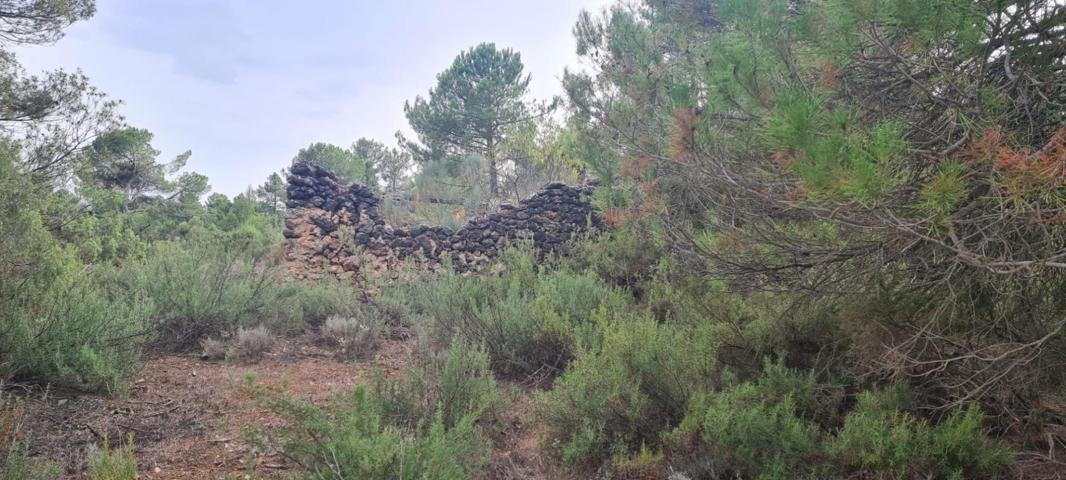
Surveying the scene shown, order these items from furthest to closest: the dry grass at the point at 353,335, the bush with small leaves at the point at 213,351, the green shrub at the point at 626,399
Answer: the dry grass at the point at 353,335 < the bush with small leaves at the point at 213,351 < the green shrub at the point at 626,399

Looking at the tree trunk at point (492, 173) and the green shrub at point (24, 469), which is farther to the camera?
the tree trunk at point (492, 173)

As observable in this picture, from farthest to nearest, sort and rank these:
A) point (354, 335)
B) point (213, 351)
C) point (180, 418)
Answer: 1. point (354, 335)
2. point (213, 351)
3. point (180, 418)

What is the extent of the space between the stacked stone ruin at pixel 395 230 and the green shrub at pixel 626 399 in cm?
577

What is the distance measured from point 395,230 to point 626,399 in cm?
765

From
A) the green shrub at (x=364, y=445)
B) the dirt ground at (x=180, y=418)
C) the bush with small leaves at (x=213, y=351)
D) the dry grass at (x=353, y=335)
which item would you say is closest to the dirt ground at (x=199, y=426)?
the dirt ground at (x=180, y=418)

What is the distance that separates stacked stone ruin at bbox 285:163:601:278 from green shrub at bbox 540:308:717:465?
5.77 metres

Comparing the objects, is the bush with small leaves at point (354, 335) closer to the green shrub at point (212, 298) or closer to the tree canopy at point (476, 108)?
the green shrub at point (212, 298)

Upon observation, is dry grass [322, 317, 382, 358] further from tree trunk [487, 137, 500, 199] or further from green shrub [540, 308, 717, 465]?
tree trunk [487, 137, 500, 199]

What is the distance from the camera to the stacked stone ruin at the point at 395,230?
30.3ft

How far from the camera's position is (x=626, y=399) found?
306 centimetres

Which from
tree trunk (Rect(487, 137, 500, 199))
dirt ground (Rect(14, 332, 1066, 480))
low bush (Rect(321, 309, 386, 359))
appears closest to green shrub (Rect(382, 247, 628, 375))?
dirt ground (Rect(14, 332, 1066, 480))

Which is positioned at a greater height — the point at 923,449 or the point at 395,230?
the point at 395,230

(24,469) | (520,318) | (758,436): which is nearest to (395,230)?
(520,318)

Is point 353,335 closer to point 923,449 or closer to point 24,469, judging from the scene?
point 24,469
